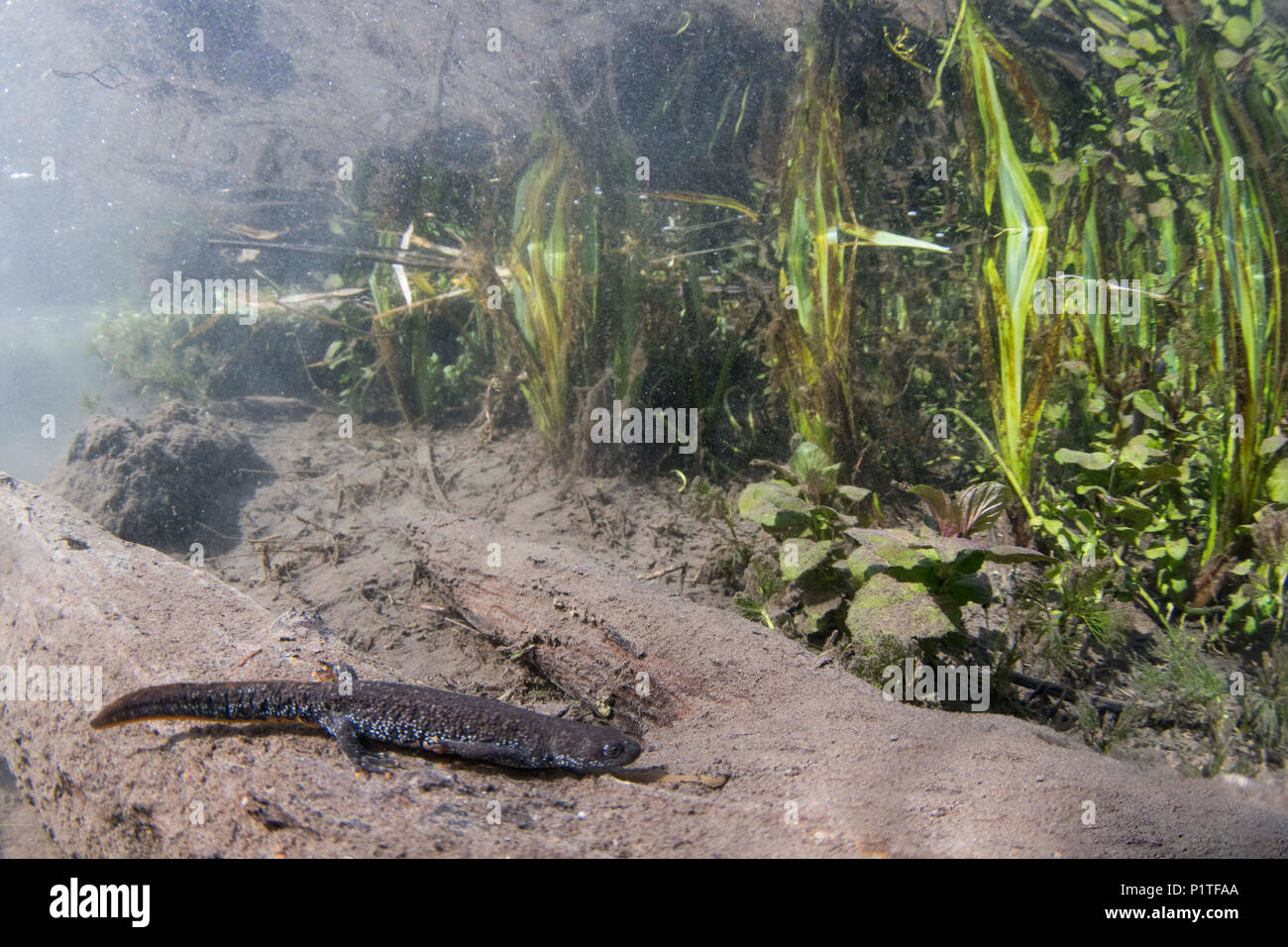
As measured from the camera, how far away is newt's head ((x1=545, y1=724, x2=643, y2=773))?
2314 mm

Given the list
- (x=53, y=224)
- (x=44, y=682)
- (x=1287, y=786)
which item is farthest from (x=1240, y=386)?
(x=53, y=224)

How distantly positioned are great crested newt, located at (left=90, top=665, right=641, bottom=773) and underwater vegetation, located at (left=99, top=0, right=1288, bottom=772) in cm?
142

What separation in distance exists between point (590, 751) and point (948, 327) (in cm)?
568

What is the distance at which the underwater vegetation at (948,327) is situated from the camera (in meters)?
3.24

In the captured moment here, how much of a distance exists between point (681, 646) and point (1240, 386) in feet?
10.7

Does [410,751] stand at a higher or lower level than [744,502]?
lower

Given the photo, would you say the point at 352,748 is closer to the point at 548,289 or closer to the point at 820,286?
the point at 820,286

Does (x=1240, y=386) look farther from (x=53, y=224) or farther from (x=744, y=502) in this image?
(x=53, y=224)

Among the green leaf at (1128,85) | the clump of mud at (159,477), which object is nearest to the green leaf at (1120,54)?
the green leaf at (1128,85)

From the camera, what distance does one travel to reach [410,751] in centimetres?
246

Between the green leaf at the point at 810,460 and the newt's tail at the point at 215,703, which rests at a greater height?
the green leaf at the point at 810,460

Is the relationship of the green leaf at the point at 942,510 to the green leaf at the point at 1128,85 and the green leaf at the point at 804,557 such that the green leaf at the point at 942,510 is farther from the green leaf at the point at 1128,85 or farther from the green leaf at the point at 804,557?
the green leaf at the point at 1128,85

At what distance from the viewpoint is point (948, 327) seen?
6.25 metres
